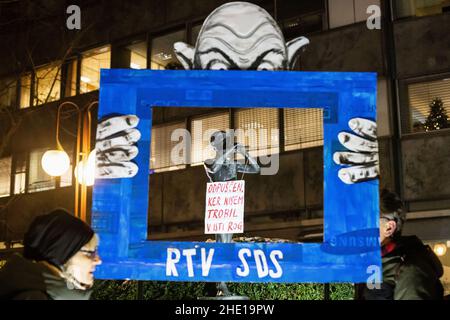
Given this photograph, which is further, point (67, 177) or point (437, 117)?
point (67, 177)

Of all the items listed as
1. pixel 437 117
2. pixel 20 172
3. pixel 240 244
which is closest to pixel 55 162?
pixel 240 244

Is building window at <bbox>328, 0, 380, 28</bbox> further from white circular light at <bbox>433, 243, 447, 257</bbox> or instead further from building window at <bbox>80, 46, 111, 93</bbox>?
building window at <bbox>80, 46, 111, 93</bbox>

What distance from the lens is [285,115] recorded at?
1633cm

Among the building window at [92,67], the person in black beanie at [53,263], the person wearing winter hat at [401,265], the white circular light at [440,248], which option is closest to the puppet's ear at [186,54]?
the person wearing winter hat at [401,265]

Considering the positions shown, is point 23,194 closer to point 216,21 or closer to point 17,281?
→ point 216,21

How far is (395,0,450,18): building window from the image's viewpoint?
15.1 metres

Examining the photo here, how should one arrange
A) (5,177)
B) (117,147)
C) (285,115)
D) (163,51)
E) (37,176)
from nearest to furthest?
(117,147), (285,115), (163,51), (37,176), (5,177)

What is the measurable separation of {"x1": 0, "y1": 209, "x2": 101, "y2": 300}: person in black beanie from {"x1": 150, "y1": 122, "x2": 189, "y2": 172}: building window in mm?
14009

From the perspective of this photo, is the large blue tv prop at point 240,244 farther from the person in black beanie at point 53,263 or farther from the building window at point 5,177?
the building window at point 5,177

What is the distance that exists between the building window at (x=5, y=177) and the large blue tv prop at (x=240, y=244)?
17898 mm

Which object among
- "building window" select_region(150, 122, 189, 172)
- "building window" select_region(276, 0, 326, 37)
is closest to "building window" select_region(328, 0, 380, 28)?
"building window" select_region(276, 0, 326, 37)

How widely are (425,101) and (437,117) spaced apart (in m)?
0.50

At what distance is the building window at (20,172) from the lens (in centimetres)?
2194

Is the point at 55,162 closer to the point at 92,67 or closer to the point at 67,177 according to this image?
the point at 67,177
